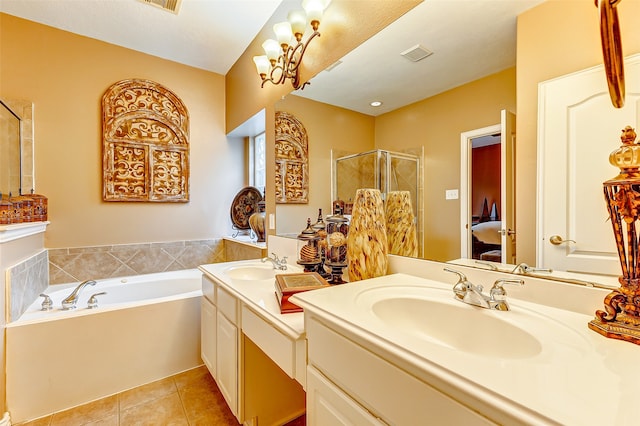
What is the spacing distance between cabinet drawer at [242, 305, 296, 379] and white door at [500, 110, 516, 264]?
765 millimetres

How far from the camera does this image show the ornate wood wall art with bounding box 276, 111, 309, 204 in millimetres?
1796

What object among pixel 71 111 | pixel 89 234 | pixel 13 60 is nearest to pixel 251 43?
pixel 71 111

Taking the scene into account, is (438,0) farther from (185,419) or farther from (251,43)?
(185,419)

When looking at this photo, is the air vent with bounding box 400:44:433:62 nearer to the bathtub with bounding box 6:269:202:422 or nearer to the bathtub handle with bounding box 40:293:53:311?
the bathtub with bounding box 6:269:202:422

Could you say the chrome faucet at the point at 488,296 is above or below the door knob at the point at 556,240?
below

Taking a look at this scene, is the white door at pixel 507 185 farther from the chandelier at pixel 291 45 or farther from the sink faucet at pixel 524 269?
the chandelier at pixel 291 45

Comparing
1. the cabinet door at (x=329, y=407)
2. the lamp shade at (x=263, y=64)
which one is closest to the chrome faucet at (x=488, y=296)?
the cabinet door at (x=329, y=407)

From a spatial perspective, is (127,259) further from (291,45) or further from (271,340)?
(291,45)

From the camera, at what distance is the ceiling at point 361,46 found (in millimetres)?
934

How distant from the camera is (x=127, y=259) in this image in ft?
8.25

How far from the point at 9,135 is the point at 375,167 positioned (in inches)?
103

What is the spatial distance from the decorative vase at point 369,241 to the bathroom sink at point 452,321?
188mm

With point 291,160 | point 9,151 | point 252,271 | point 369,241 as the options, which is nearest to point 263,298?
point 369,241

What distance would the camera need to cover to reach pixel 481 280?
948 mm
